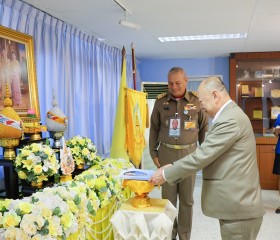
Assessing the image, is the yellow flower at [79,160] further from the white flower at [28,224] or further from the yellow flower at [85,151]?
the white flower at [28,224]

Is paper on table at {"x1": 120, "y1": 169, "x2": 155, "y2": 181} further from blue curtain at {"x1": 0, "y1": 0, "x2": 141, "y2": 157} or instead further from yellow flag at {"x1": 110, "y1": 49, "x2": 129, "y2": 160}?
blue curtain at {"x1": 0, "y1": 0, "x2": 141, "y2": 157}

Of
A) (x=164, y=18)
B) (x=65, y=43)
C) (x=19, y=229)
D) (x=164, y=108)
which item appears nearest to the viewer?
(x=19, y=229)

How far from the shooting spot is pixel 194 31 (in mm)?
3730

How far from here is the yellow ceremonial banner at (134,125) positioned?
3340 mm

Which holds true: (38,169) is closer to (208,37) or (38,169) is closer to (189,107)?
(189,107)

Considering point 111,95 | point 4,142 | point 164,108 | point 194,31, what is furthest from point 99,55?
point 4,142

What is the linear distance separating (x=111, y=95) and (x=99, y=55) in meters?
0.66

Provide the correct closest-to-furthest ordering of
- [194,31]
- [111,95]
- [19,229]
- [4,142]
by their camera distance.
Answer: [19,229], [4,142], [194,31], [111,95]

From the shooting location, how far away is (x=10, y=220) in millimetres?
1442

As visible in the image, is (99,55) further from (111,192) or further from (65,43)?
(111,192)

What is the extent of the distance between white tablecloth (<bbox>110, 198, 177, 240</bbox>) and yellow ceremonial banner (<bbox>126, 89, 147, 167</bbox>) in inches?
61.1

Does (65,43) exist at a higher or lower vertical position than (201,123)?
higher

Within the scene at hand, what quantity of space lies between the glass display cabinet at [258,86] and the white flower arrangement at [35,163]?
4.04 m

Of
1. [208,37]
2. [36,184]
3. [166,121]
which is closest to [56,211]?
[36,184]
